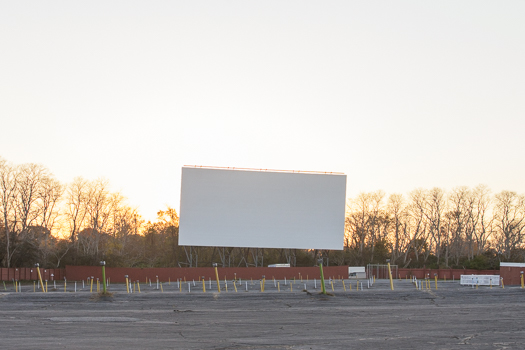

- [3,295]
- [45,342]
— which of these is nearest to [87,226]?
[3,295]

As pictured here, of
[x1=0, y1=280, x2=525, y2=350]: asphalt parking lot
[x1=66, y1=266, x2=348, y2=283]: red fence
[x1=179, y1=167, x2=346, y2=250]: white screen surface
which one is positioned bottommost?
[x1=66, y1=266, x2=348, y2=283]: red fence

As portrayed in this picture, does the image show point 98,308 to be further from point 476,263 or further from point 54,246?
point 476,263

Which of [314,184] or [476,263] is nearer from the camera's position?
[314,184]

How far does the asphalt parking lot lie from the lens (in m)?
16.4

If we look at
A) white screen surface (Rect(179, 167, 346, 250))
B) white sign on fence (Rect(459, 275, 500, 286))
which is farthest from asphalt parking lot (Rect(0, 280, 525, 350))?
white screen surface (Rect(179, 167, 346, 250))

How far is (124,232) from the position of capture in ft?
249

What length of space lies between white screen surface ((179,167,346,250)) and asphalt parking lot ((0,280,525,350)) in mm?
24923

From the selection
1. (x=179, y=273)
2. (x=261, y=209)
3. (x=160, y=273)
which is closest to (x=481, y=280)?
(x=261, y=209)

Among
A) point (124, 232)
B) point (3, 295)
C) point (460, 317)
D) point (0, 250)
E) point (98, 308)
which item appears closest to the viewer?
point (460, 317)

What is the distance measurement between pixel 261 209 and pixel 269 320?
34.6 m

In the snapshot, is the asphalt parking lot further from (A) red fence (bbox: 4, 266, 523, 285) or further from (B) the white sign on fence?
(A) red fence (bbox: 4, 266, 523, 285)

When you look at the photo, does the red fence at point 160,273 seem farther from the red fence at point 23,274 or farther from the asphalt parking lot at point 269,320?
the asphalt parking lot at point 269,320

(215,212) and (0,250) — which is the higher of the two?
(215,212)

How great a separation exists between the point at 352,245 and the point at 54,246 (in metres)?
37.9
